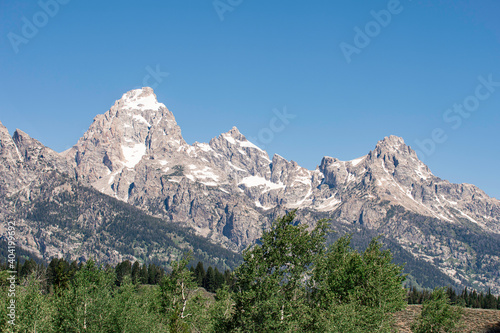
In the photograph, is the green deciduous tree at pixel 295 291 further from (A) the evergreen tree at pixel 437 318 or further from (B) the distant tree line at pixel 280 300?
(A) the evergreen tree at pixel 437 318

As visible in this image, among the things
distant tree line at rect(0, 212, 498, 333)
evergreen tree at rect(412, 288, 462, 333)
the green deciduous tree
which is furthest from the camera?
evergreen tree at rect(412, 288, 462, 333)

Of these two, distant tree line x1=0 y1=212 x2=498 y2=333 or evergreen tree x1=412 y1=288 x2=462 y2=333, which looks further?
evergreen tree x1=412 y1=288 x2=462 y2=333

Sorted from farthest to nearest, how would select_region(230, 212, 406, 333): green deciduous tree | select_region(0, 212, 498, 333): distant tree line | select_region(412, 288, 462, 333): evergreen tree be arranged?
select_region(412, 288, 462, 333): evergreen tree → select_region(0, 212, 498, 333): distant tree line → select_region(230, 212, 406, 333): green deciduous tree

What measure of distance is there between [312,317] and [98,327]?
34.0m

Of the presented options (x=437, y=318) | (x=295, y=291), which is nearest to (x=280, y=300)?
(x=295, y=291)

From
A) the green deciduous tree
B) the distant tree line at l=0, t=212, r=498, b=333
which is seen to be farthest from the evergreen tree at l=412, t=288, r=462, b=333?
the green deciduous tree

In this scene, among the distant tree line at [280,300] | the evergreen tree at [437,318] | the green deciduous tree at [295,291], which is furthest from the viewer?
the evergreen tree at [437,318]

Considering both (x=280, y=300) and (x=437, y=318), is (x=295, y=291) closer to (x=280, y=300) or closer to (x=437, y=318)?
(x=280, y=300)

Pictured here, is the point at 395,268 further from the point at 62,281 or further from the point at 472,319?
the point at 62,281

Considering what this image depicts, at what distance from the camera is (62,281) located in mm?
129625

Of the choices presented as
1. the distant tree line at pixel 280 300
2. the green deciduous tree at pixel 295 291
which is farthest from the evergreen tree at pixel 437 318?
the green deciduous tree at pixel 295 291

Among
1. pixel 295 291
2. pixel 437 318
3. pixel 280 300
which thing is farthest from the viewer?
pixel 437 318

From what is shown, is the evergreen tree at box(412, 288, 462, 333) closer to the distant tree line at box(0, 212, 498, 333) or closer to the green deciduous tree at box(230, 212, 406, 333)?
the distant tree line at box(0, 212, 498, 333)

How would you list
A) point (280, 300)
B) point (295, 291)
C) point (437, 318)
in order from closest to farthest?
point (280, 300) < point (295, 291) < point (437, 318)
